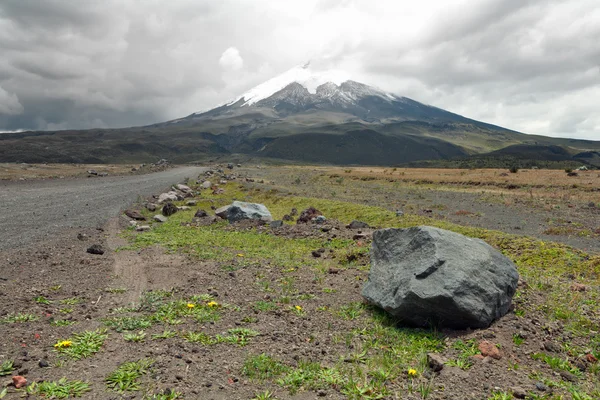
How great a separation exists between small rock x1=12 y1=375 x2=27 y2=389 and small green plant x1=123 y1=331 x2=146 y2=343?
1826mm

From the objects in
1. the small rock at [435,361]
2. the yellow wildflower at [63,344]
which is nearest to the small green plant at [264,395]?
the small rock at [435,361]

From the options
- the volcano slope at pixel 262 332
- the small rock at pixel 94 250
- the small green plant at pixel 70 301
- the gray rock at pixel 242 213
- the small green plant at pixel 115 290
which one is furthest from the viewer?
the gray rock at pixel 242 213

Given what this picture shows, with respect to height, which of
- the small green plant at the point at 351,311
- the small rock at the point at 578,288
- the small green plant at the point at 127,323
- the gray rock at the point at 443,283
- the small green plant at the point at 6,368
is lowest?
the small green plant at the point at 351,311

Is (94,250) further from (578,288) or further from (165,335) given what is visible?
(578,288)

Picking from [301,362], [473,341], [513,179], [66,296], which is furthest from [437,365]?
[513,179]

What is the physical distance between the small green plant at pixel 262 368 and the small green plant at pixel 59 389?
8.12 feet

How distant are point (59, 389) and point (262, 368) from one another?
10.2 ft

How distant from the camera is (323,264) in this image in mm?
13977

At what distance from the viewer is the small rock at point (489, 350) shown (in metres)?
7.00

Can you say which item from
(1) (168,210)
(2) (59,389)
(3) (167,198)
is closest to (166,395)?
(2) (59,389)

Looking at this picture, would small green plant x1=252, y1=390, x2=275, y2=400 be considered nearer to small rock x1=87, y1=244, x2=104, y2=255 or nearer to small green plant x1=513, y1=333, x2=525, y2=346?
small green plant x1=513, y1=333, x2=525, y2=346

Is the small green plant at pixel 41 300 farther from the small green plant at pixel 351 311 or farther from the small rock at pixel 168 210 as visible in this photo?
the small rock at pixel 168 210

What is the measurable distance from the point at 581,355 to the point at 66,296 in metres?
11.7

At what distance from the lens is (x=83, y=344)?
686 centimetres
